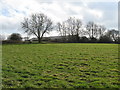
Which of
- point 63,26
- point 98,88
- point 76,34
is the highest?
point 63,26

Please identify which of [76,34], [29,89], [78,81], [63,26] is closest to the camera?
[29,89]

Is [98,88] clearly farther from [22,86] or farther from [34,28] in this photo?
[34,28]

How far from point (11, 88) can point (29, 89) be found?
2.29ft

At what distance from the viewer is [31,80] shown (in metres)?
5.14

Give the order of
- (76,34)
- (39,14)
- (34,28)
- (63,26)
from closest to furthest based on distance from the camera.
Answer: (34,28)
(39,14)
(76,34)
(63,26)

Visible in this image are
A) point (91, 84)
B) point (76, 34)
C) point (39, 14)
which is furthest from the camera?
point (76, 34)

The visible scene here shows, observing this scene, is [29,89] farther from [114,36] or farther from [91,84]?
[114,36]

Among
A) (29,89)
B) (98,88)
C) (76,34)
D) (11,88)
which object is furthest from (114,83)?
(76,34)

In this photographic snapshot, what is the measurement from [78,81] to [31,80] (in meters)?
2.04

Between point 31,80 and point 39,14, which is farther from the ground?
point 39,14

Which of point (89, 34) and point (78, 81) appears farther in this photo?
point (89, 34)

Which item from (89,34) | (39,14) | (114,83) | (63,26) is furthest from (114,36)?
(114,83)

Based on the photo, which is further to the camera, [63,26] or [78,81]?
[63,26]

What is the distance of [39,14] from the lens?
2136 inches
